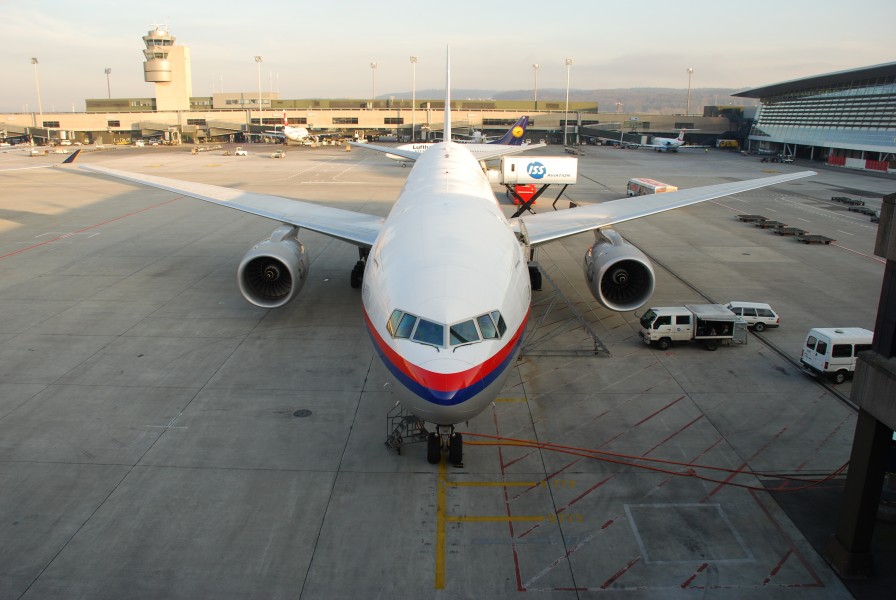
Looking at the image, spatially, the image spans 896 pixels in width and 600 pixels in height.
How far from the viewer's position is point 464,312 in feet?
35.5

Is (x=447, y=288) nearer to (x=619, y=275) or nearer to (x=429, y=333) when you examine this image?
(x=429, y=333)

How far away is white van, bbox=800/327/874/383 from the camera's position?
1666cm

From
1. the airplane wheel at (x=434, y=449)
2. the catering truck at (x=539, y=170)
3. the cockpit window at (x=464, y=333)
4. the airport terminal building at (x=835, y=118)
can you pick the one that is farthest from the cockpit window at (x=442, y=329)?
the airport terminal building at (x=835, y=118)

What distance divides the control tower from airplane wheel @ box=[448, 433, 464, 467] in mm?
151260

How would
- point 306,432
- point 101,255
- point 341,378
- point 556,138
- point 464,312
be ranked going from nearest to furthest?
point 464,312 → point 306,432 → point 341,378 → point 101,255 → point 556,138

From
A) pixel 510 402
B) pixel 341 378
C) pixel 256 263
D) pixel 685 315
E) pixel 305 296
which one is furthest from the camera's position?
pixel 305 296

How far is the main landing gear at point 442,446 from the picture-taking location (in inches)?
498

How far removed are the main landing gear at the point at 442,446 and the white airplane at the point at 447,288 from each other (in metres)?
0.02

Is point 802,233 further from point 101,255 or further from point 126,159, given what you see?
point 126,159

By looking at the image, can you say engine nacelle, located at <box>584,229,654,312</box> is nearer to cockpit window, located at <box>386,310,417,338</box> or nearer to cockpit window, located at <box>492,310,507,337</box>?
cockpit window, located at <box>492,310,507,337</box>

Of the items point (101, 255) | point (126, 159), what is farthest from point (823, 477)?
point (126, 159)

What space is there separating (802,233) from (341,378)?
31016mm

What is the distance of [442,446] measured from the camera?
13.0m

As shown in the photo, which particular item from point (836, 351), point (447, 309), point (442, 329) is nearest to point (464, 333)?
point (442, 329)
